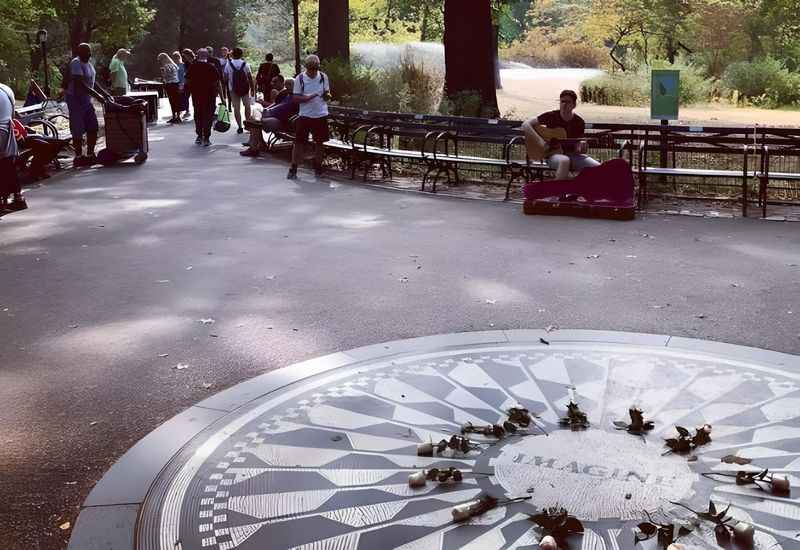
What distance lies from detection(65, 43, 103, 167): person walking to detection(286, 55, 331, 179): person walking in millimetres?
3463

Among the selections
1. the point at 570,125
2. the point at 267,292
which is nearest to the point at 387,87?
the point at 570,125

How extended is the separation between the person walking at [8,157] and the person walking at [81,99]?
394cm

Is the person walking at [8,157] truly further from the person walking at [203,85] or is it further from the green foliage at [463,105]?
the green foliage at [463,105]

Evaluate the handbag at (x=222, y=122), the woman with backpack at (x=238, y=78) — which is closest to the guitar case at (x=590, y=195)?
the handbag at (x=222, y=122)

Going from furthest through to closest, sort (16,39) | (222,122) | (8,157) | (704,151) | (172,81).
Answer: (16,39) < (172,81) < (222,122) < (704,151) < (8,157)

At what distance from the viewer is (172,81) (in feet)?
89.9

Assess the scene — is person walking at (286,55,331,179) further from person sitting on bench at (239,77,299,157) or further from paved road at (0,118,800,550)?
person sitting on bench at (239,77,299,157)

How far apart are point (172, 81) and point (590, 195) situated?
57.5 ft

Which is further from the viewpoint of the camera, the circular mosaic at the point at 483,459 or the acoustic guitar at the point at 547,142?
the acoustic guitar at the point at 547,142

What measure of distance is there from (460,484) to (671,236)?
7031 millimetres

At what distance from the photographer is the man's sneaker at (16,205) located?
13578 millimetres

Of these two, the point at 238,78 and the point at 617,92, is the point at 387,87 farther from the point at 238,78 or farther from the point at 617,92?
the point at 617,92

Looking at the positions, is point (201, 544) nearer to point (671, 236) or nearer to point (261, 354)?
point (261, 354)

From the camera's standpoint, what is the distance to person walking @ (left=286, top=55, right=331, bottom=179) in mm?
16172
